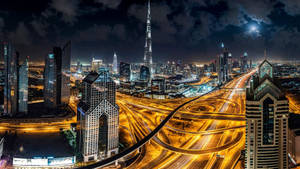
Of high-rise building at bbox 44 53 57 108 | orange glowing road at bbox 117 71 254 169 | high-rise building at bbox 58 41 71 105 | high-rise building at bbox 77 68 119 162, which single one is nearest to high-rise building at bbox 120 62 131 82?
high-rise building at bbox 58 41 71 105

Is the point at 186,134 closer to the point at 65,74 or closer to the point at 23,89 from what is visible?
the point at 23,89

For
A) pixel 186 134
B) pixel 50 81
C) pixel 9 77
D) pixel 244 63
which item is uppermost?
pixel 244 63

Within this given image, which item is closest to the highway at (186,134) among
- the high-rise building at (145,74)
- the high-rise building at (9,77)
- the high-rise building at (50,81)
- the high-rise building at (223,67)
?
the high-rise building at (50,81)

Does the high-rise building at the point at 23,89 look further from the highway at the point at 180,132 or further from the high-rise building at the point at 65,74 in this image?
the high-rise building at the point at 65,74

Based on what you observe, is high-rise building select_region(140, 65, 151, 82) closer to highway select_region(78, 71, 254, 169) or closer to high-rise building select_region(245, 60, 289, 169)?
highway select_region(78, 71, 254, 169)

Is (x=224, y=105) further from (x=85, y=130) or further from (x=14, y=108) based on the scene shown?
(x=14, y=108)

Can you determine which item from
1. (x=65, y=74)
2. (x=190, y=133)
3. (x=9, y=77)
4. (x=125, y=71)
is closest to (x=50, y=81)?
(x=65, y=74)

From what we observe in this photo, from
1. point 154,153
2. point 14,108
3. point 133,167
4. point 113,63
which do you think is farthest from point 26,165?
point 113,63
